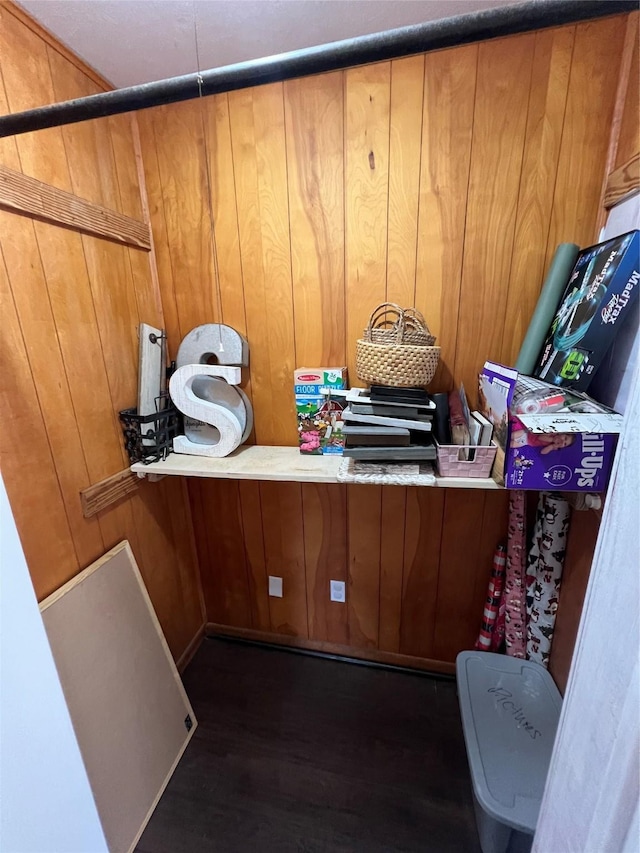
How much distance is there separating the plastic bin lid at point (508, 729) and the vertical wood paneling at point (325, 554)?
21.3 inches

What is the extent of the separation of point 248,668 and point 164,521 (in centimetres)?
77

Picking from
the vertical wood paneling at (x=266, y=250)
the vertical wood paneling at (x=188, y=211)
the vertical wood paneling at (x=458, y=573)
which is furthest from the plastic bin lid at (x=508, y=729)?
the vertical wood paneling at (x=188, y=211)

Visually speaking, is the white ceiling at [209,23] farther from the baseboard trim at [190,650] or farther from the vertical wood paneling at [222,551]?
the baseboard trim at [190,650]

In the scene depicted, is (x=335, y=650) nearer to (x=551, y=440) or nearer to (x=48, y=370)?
(x=551, y=440)

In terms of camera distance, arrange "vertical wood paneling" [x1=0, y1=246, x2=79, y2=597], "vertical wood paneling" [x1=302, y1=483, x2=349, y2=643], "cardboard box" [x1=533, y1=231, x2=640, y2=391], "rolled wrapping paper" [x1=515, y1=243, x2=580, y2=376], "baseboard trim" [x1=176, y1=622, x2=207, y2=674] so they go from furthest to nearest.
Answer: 1. "baseboard trim" [x1=176, y1=622, x2=207, y2=674]
2. "vertical wood paneling" [x1=302, y1=483, x2=349, y2=643]
3. "rolled wrapping paper" [x1=515, y1=243, x2=580, y2=376]
4. "vertical wood paneling" [x1=0, y1=246, x2=79, y2=597]
5. "cardboard box" [x1=533, y1=231, x2=640, y2=391]

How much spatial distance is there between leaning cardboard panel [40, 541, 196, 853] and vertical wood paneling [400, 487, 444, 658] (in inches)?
36.7

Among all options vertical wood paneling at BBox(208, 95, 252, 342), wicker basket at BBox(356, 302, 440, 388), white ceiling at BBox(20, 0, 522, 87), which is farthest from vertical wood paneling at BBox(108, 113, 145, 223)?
wicker basket at BBox(356, 302, 440, 388)

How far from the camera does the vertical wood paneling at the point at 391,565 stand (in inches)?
55.0

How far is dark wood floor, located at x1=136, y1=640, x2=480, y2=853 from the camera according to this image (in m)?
1.09

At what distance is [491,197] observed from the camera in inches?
42.4

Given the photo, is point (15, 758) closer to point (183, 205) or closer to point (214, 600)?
point (214, 600)

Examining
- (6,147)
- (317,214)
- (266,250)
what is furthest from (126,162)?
(317,214)

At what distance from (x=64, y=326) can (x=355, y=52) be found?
983 millimetres

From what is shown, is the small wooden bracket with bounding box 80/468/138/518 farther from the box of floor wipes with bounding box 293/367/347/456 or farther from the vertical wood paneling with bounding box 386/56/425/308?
the vertical wood paneling with bounding box 386/56/425/308
